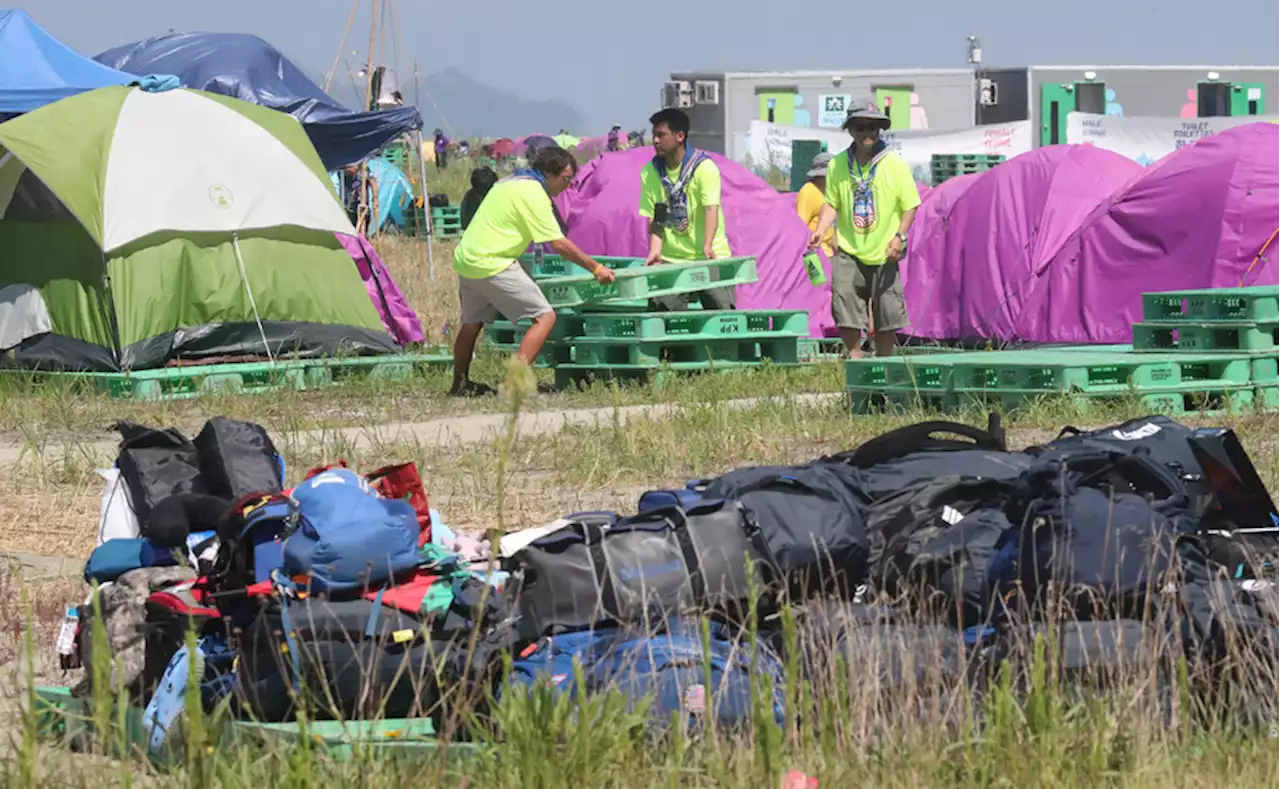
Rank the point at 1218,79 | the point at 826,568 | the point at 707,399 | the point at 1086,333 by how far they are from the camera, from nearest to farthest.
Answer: the point at 826,568 → the point at 707,399 → the point at 1086,333 → the point at 1218,79

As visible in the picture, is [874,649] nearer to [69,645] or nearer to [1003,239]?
[69,645]

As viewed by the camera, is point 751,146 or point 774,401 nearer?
point 774,401

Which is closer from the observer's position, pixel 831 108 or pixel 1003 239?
pixel 1003 239

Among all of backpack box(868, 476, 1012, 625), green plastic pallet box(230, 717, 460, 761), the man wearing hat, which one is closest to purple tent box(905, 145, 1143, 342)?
the man wearing hat

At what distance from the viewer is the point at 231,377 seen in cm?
1338

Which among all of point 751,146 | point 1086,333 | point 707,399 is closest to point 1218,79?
point 751,146

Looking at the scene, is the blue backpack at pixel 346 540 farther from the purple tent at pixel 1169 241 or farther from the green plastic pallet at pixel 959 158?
the green plastic pallet at pixel 959 158

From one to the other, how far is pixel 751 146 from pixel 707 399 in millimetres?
25802

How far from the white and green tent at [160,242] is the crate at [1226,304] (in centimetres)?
583

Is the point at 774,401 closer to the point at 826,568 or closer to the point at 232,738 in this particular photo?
the point at 826,568

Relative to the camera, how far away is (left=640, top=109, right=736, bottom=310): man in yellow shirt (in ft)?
42.9

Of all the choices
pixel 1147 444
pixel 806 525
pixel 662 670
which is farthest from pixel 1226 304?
pixel 662 670

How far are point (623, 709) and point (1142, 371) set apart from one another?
6.68 metres

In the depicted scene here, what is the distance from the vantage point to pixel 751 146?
37.2 meters
